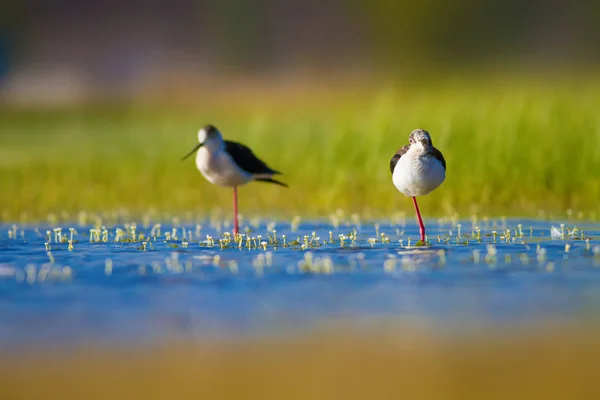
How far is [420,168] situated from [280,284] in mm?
3060

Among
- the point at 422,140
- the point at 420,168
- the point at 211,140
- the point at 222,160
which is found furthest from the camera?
the point at 211,140

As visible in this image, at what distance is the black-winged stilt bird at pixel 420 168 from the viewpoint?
36.2 feet

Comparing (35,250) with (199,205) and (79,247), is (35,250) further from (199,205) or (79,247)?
(199,205)

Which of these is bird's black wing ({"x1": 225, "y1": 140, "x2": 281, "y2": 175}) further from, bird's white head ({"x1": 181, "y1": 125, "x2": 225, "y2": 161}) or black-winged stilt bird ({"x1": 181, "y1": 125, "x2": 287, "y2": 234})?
bird's white head ({"x1": 181, "y1": 125, "x2": 225, "y2": 161})

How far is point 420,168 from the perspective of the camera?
1101 cm

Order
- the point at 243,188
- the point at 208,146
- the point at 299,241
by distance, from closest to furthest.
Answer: the point at 299,241
the point at 208,146
the point at 243,188

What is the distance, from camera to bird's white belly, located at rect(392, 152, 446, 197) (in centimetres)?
1102

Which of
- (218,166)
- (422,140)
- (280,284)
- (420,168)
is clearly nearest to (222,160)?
(218,166)

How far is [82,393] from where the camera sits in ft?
18.2

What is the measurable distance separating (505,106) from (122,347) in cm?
1142

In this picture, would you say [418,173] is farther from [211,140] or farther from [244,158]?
[211,140]

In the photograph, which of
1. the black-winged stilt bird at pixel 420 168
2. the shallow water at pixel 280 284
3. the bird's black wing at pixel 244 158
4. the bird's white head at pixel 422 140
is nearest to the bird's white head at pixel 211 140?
the bird's black wing at pixel 244 158

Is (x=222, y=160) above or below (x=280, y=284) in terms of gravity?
above

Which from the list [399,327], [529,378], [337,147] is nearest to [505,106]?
[337,147]
